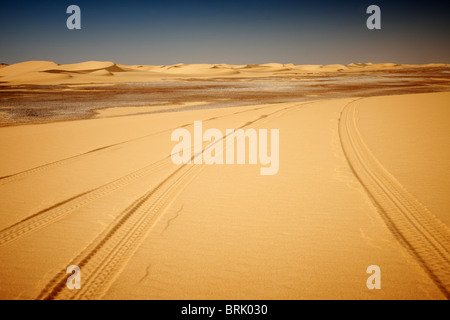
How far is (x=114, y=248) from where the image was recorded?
3.14 metres

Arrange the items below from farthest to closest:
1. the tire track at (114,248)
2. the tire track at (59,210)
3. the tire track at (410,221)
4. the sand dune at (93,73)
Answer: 1. the sand dune at (93,73)
2. the tire track at (59,210)
3. the tire track at (410,221)
4. the tire track at (114,248)

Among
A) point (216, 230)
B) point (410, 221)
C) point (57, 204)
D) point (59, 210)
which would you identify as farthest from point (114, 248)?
point (410, 221)

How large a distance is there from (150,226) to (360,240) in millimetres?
2843

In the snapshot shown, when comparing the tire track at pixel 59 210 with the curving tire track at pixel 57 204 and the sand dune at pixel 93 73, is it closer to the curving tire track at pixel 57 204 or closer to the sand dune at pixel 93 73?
the curving tire track at pixel 57 204

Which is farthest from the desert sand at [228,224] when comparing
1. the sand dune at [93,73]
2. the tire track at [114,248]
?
the sand dune at [93,73]

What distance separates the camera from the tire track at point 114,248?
2.59 m

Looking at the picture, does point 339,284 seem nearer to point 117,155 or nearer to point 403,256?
point 403,256

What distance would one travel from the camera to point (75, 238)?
3.41m

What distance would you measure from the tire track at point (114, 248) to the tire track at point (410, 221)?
3371 mm

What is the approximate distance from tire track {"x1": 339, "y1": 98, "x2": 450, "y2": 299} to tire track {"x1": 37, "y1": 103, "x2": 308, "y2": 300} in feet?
11.1

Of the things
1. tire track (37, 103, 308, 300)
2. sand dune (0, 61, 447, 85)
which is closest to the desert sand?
tire track (37, 103, 308, 300)

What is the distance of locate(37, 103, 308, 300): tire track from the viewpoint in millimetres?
2588

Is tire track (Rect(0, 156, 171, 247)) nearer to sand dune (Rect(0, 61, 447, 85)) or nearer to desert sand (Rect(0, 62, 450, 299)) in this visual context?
desert sand (Rect(0, 62, 450, 299))

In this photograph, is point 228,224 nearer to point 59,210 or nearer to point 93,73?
point 59,210
